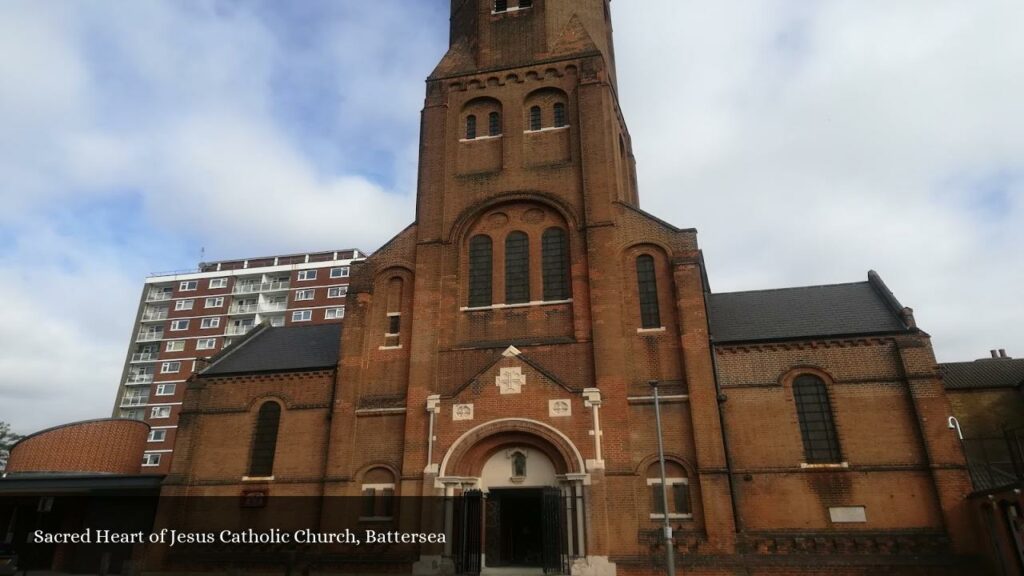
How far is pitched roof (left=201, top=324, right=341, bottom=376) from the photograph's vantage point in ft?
88.1

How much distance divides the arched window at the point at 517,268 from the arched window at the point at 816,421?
10.1 m

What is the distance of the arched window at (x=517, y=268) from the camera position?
24875 mm

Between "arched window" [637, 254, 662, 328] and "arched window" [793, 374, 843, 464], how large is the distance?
518cm

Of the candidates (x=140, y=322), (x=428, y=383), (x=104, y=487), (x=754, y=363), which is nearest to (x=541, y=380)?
(x=428, y=383)

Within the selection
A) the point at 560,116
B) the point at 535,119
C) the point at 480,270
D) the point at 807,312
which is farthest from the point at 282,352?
the point at 807,312

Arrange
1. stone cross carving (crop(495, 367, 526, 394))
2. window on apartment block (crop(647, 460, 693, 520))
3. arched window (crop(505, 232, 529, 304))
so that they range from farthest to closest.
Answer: arched window (crop(505, 232, 529, 304)) → stone cross carving (crop(495, 367, 526, 394)) → window on apartment block (crop(647, 460, 693, 520))

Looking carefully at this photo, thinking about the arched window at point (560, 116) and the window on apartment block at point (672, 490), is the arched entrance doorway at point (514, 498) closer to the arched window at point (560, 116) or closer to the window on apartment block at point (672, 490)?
the window on apartment block at point (672, 490)

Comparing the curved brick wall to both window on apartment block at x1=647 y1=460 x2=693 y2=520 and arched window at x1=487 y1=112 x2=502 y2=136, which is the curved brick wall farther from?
window on apartment block at x1=647 y1=460 x2=693 y2=520

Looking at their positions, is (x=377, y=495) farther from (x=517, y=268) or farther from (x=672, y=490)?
(x=672, y=490)

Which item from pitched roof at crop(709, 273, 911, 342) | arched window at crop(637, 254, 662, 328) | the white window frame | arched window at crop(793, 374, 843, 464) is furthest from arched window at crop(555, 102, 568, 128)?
the white window frame

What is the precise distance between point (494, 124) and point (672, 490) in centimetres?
1640

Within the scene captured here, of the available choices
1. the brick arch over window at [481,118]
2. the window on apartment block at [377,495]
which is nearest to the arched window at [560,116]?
the brick arch over window at [481,118]

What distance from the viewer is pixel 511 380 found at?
886 inches

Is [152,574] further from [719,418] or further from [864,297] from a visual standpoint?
[864,297]
